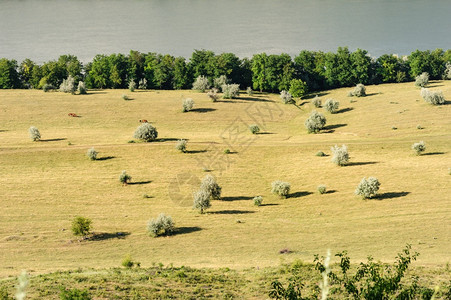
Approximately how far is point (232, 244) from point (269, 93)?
87.9 meters

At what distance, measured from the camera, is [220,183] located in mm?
60062

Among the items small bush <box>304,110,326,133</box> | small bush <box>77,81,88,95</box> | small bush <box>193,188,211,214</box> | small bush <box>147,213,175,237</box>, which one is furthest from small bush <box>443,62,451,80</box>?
small bush <box>147,213,175,237</box>

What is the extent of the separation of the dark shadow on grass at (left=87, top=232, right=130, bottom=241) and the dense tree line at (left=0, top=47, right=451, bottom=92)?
82.3 m

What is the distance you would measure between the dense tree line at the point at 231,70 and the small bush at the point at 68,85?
22.4 ft

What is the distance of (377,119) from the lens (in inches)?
3494

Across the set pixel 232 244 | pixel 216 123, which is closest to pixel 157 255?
pixel 232 244

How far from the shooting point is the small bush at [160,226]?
147 ft

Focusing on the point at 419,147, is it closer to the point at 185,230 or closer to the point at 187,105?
the point at 185,230

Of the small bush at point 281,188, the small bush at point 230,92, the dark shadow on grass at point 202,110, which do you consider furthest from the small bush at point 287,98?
the small bush at point 281,188

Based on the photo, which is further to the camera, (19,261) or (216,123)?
(216,123)

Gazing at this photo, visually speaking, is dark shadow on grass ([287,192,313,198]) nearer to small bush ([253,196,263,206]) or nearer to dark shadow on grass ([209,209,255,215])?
small bush ([253,196,263,206])

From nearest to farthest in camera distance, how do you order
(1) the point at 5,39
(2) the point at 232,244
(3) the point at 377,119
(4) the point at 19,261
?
1. (4) the point at 19,261
2. (2) the point at 232,244
3. (3) the point at 377,119
4. (1) the point at 5,39

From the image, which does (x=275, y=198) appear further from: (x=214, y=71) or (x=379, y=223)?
(x=214, y=71)

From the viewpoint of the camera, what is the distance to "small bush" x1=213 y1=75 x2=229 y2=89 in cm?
12062
